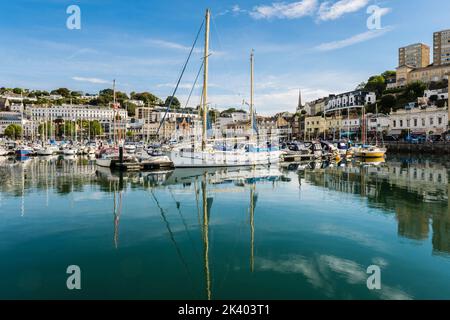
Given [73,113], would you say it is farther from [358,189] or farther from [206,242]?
[206,242]

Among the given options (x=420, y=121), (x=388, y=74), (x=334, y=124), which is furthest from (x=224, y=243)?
(x=388, y=74)

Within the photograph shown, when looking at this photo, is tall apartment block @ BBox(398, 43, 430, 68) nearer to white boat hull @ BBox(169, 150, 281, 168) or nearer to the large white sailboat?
the large white sailboat

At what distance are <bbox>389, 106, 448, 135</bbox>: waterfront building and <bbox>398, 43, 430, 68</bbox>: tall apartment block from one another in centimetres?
7203

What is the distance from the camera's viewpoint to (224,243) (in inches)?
411

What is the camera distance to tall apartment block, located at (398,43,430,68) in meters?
131

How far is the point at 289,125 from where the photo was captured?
358 ft

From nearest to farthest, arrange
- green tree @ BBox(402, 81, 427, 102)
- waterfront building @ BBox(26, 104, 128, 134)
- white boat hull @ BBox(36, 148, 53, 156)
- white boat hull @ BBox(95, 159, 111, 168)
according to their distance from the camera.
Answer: white boat hull @ BBox(95, 159, 111, 168)
white boat hull @ BBox(36, 148, 53, 156)
green tree @ BBox(402, 81, 427, 102)
waterfront building @ BBox(26, 104, 128, 134)

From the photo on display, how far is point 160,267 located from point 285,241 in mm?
4119

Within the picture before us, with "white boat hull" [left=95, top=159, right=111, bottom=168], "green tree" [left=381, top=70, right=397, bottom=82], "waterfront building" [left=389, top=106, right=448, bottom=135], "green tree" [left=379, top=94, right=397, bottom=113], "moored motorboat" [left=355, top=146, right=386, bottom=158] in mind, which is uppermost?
"green tree" [left=381, top=70, right=397, bottom=82]

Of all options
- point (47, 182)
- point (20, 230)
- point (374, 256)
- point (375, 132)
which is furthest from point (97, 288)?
point (375, 132)

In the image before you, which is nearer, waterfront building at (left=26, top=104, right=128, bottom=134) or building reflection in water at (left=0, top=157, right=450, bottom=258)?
building reflection in water at (left=0, top=157, right=450, bottom=258)

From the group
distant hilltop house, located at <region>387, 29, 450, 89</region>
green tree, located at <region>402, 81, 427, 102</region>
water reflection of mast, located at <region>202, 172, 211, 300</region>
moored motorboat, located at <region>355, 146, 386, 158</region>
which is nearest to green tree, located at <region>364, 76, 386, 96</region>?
distant hilltop house, located at <region>387, 29, 450, 89</region>

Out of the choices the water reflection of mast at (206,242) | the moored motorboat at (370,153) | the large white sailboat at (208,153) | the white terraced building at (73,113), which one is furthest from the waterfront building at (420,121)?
the white terraced building at (73,113)

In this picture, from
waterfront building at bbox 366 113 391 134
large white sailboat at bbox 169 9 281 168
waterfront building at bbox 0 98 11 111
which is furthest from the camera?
waterfront building at bbox 0 98 11 111
